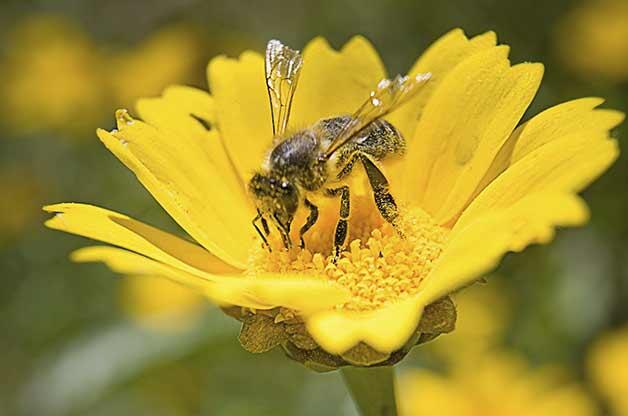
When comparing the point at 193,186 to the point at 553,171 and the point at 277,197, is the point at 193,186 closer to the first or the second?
the point at 277,197

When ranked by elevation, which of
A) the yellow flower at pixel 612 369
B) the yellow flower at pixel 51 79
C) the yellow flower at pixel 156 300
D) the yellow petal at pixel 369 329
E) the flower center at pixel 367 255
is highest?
the yellow petal at pixel 369 329

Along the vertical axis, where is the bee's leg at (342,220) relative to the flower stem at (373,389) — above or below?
above

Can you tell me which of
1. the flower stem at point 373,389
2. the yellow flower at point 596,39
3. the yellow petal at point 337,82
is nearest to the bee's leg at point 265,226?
the flower stem at point 373,389

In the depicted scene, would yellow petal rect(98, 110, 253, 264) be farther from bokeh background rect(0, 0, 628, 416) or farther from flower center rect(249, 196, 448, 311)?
bokeh background rect(0, 0, 628, 416)

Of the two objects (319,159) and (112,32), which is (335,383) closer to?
(319,159)

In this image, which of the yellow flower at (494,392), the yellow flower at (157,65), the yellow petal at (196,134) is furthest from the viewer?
the yellow flower at (157,65)

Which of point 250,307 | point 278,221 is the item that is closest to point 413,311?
point 250,307

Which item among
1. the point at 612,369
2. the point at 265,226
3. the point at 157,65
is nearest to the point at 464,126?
the point at 265,226

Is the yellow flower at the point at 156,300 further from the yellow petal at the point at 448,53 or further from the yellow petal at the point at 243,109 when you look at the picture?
the yellow petal at the point at 448,53
